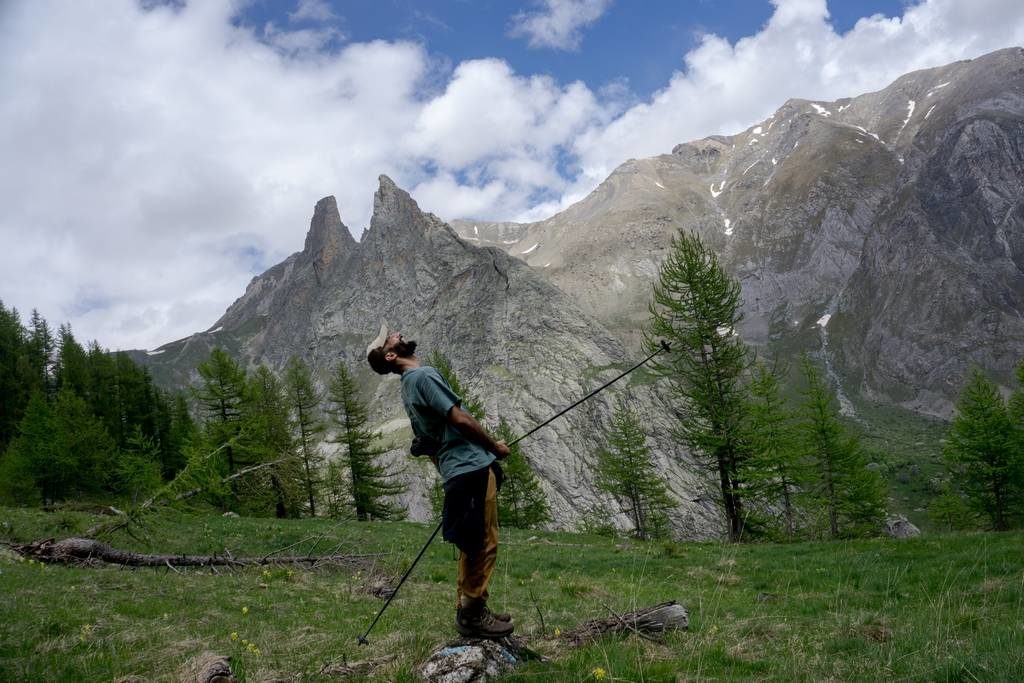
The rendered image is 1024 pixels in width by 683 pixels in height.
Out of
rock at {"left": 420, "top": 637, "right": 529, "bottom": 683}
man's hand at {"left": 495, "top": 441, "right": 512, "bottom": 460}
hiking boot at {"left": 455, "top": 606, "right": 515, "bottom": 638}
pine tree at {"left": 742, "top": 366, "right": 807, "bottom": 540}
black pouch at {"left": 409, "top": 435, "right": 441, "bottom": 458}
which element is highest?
black pouch at {"left": 409, "top": 435, "right": 441, "bottom": 458}

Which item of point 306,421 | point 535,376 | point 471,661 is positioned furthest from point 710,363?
point 535,376

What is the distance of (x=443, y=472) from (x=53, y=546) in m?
11.1

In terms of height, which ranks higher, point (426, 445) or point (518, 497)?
point (426, 445)

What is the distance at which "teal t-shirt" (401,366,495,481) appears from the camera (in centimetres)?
513

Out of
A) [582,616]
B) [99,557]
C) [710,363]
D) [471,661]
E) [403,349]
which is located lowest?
[582,616]

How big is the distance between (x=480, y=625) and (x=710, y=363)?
65.5 feet

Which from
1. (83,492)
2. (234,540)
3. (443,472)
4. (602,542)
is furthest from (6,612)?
(83,492)

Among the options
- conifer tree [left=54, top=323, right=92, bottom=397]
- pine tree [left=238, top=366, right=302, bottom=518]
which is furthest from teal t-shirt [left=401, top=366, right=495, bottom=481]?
conifer tree [left=54, top=323, right=92, bottom=397]

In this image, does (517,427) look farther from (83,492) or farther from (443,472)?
(443,472)

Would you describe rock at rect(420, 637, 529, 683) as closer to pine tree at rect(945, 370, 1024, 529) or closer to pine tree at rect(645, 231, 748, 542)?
pine tree at rect(645, 231, 748, 542)

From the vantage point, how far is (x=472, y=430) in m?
5.15

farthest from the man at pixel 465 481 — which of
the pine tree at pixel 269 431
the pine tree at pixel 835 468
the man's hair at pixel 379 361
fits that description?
the pine tree at pixel 835 468

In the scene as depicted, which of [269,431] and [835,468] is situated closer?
[835,468]

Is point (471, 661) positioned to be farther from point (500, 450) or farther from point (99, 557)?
point (99, 557)
